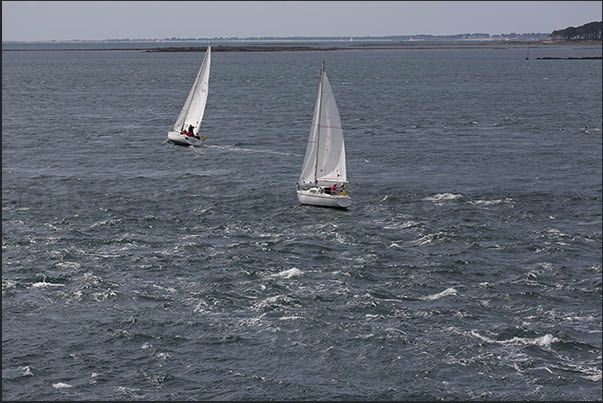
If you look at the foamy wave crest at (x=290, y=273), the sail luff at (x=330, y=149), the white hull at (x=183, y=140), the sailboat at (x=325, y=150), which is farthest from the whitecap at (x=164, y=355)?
the white hull at (x=183, y=140)

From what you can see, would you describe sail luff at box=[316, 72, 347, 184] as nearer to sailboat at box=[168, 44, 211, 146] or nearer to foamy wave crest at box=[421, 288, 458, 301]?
foamy wave crest at box=[421, 288, 458, 301]

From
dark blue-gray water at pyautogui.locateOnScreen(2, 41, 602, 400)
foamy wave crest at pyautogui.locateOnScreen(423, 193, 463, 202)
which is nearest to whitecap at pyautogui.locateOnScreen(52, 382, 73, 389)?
dark blue-gray water at pyautogui.locateOnScreen(2, 41, 602, 400)

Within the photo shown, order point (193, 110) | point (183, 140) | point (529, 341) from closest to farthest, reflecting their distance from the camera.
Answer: point (529, 341)
point (183, 140)
point (193, 110)

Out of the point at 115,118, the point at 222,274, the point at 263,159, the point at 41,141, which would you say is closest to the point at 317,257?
the point at 222,274

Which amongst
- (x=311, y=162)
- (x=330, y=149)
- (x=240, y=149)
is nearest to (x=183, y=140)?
(x=240, y=149)

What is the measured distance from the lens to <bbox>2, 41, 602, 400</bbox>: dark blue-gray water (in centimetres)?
4456

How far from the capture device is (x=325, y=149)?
81.1 metres

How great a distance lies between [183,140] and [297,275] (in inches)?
2367

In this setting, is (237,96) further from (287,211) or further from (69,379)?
(69,379)

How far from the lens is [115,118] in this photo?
150500mm

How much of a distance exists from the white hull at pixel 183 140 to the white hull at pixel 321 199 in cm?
4052

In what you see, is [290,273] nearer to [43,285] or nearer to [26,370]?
[43,285]

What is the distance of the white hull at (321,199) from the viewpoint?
76.6 metres

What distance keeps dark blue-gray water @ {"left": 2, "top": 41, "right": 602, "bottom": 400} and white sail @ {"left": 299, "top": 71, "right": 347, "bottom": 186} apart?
3.56 metres
